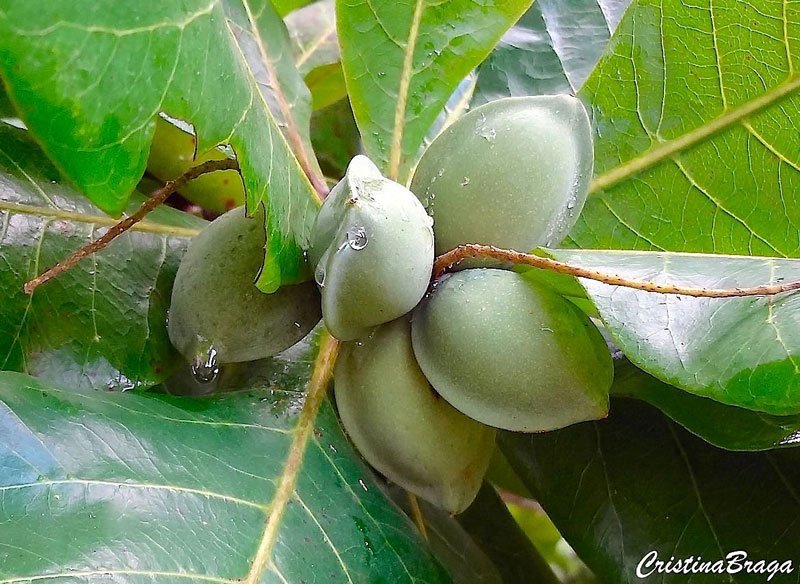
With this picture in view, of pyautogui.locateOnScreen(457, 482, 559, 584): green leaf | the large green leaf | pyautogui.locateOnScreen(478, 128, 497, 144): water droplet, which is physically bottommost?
pyautogui.locateOnScreen(457, 482, 559, 584): green leaf

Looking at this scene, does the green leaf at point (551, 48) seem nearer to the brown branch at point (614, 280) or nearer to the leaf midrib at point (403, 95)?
the leaf midrib at point (403, 95)

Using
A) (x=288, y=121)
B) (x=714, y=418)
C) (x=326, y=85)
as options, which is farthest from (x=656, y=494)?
(x=326, y=85)

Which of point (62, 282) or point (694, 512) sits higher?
point (62, 282)

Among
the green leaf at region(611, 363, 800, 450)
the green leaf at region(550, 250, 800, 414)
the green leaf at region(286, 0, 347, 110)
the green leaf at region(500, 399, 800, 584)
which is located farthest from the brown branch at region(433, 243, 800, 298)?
the green leaf at region(286, 0, 347, 110)

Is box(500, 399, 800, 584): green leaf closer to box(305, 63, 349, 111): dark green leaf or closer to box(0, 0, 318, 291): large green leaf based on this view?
box(0, 0, 318, 291): large green leaf

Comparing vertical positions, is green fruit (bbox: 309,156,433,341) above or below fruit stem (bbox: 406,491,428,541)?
above

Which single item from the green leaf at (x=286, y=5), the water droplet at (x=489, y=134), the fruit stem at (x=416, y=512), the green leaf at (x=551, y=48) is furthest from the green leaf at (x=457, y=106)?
the fruit stem at (x=416, y=512)

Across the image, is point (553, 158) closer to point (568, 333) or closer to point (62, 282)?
point (568, 333)

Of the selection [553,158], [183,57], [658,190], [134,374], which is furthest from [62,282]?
[658,190]
